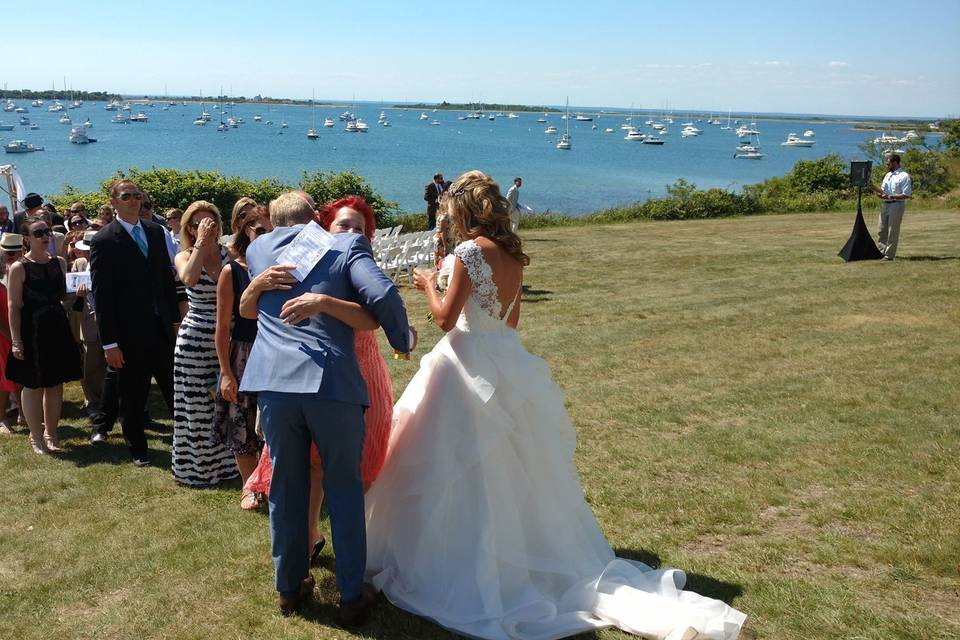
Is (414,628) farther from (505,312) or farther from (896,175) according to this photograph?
(896,175)

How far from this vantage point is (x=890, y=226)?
14.2 metres

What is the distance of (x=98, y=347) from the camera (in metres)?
7.61

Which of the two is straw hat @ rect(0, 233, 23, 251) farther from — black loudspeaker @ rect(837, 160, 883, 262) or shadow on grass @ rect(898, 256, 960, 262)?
shadow on grass @ rect(898, 256, 960, 262)

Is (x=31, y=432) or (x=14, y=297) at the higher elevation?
(x=14, y=297)

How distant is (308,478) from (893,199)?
13047 millimetres

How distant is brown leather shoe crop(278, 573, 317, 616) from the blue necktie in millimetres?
3196

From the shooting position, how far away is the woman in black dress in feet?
20.6

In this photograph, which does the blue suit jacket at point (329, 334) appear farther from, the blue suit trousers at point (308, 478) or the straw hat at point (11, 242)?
the straw hat at point (11, 242)

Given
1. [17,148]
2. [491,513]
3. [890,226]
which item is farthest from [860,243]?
[17,148]

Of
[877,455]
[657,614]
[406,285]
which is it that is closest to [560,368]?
[877,455]

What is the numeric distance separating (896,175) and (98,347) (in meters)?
12.8

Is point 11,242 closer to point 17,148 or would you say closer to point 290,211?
point 290,211

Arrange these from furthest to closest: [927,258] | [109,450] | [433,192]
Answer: [433,192]
[927,258]
[109,450]

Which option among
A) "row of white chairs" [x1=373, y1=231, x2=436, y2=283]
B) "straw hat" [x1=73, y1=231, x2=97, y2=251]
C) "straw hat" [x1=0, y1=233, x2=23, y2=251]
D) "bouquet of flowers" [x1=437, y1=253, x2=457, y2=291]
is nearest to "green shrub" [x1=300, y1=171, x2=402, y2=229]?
"row of white chairs" [x1=373, y1=231, x2=436, y2=283]
